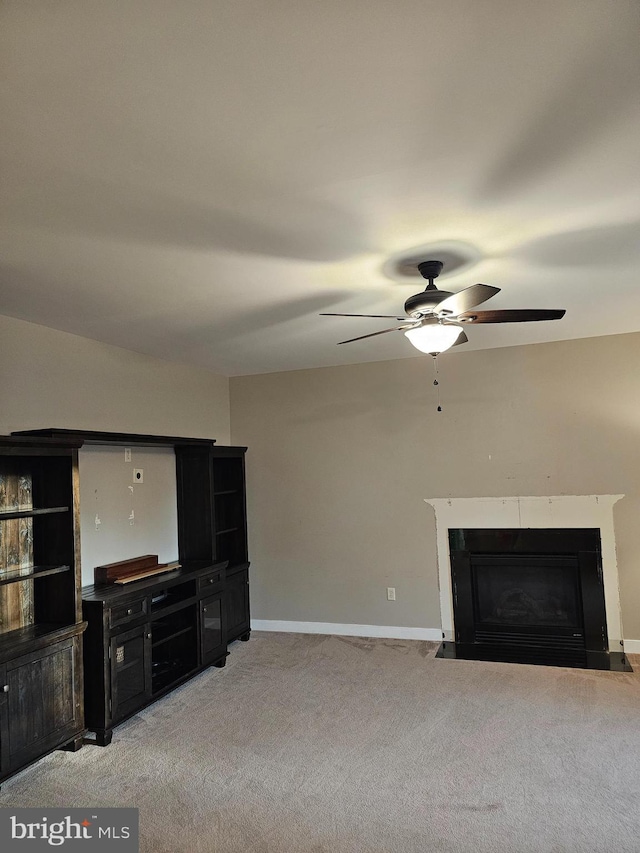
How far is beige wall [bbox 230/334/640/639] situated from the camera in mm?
4730

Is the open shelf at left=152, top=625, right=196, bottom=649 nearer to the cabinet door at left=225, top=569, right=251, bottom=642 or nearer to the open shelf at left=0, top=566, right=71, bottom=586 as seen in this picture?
the cabinet door at left=225, top=569, right=251, bottom=642

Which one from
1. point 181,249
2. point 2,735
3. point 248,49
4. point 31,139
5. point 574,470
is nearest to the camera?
point 248,49

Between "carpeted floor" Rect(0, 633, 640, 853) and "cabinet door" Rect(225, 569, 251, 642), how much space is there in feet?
2.12

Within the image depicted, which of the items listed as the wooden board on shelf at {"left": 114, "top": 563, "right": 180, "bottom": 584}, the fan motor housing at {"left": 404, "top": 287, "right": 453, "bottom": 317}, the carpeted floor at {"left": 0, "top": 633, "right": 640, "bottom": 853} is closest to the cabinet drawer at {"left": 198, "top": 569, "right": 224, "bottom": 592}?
the wooden board on shelf at {"left": 114, "top": 563, "right": 180, "bottom": 584}

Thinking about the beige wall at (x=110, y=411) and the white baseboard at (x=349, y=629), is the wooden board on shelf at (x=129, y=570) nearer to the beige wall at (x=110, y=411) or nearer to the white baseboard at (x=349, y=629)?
the beige wall at (x=110, y=411)

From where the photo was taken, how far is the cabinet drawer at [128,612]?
11.6ft

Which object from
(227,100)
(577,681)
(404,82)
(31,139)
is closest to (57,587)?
(31,139)

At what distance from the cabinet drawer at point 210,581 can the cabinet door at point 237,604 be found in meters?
0.25

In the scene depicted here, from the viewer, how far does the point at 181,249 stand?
2.52m

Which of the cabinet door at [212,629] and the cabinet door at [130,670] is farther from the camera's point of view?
the cabinet door at [212,629]

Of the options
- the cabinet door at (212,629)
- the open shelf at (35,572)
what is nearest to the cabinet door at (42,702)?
the open shelf at (35,572)

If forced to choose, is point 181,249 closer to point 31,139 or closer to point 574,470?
point 31,139

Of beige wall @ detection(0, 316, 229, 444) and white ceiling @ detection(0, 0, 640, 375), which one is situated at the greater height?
white ceiling @ detection(0, 0, 640, 375)

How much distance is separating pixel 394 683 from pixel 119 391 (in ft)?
10.1
